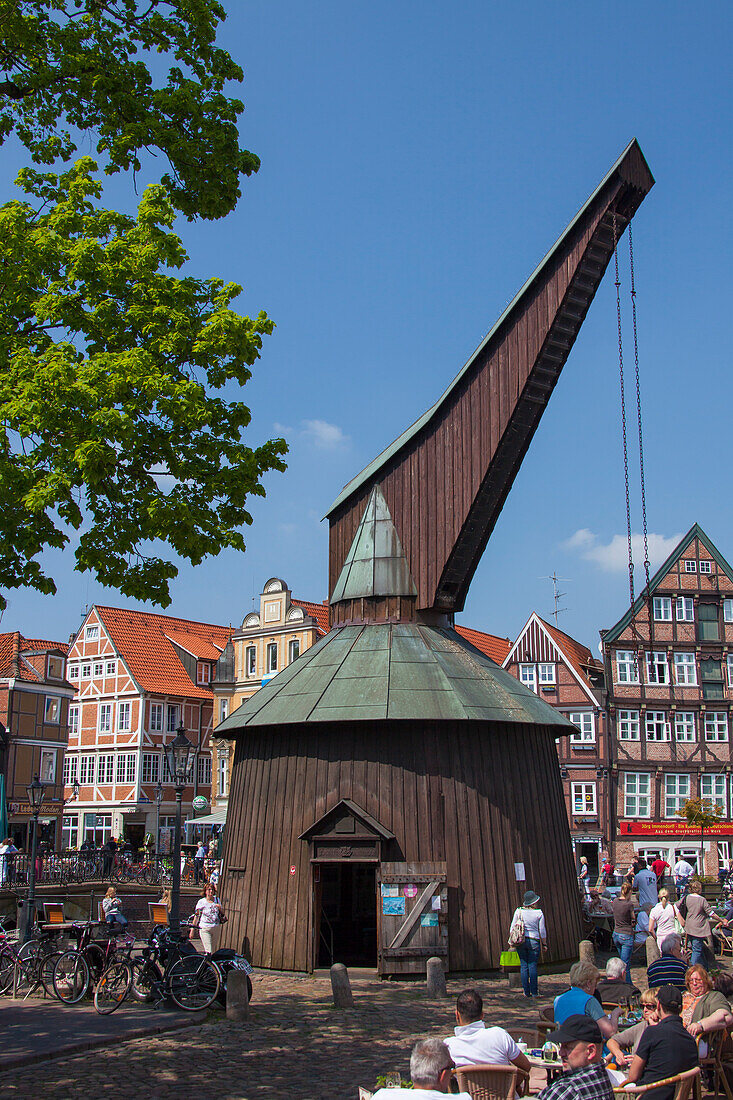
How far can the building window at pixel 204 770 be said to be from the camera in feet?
171

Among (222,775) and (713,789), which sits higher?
(222,775)

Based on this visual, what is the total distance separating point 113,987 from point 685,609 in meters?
32.0

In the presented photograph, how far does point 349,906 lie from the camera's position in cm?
2302

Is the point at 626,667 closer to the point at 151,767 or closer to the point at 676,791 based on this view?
the point at 676,791

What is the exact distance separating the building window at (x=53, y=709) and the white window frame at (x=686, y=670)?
2700cm

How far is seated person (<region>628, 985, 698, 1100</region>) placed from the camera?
7.34 m

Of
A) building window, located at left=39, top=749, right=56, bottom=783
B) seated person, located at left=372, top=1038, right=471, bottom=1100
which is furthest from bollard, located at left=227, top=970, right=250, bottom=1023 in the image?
building window, located at left=39, top=749, right=56, bottom=783

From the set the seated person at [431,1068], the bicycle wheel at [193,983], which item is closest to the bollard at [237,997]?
the bicycle wheel at [193,983]

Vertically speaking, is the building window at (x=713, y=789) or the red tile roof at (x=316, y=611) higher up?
the red tile roof at (x=316, y=611)

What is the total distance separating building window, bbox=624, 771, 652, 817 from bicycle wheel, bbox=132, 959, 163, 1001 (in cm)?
2857

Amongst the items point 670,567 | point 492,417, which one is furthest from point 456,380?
point 670,567

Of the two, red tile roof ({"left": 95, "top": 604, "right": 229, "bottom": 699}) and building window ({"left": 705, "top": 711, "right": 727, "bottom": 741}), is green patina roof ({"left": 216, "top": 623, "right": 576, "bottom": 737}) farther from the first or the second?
red tile roof ({"left": 95, "top": 604, "right": 229, "bottom": 699})

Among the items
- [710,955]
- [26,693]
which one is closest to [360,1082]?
[710,955]

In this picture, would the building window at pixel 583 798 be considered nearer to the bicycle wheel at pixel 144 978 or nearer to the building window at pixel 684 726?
the building window at pixel 684 726
